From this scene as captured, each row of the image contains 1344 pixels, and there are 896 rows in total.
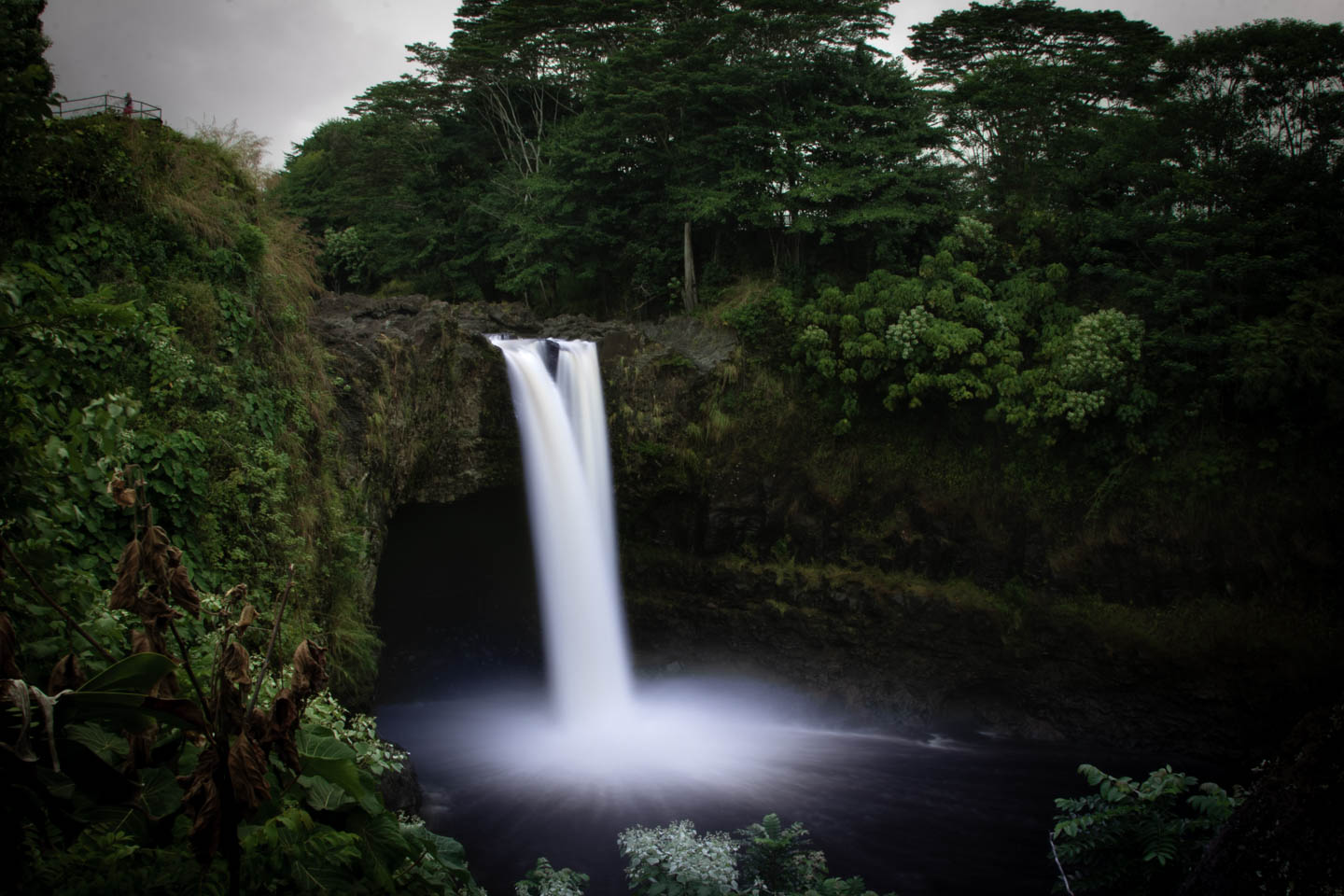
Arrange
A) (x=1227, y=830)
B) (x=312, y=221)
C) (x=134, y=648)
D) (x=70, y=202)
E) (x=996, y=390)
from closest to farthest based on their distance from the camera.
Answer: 1. (x=134, y=648)
2. (x=1227, y=830)
3. (x=70, y=202)
4. (x=996, y=390)
5. (x=312, y=221)

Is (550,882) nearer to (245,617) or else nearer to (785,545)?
(245,617)

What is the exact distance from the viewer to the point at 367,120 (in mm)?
23266

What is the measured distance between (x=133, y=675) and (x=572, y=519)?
11.2 meters

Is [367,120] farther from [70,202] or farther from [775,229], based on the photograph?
[70,202]

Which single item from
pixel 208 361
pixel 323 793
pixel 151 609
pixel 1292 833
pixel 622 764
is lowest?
pixel 622 764

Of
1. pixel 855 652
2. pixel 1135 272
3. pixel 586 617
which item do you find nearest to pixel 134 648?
pixel 586 617

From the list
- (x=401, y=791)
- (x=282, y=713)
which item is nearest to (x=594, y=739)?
(x=401, y=791)

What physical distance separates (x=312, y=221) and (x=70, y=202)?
67.1 ft

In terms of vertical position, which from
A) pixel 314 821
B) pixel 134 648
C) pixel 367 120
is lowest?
pixel 314 821

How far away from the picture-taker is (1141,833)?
391 cm

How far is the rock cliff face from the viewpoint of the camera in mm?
11500

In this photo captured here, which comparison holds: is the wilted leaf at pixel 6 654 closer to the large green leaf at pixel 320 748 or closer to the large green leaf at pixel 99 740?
the large green leaf at pixel 99 740

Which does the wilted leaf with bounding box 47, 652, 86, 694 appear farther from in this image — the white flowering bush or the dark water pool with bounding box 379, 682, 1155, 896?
the dark water pool with bounding box 379, 682, 1155, 896

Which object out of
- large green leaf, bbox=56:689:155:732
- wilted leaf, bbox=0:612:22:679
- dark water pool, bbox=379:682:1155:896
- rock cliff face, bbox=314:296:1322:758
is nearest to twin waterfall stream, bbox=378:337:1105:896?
dark water pool, bbox=379:682:1155:896
